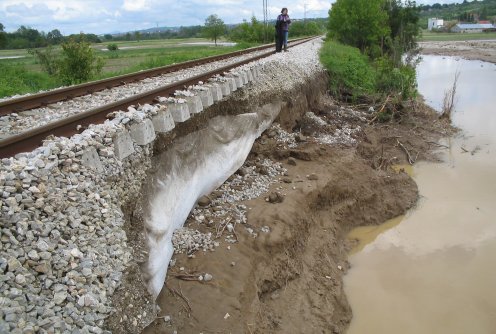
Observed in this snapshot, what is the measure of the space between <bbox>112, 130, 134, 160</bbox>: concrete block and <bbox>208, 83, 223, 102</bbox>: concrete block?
11.1 feet

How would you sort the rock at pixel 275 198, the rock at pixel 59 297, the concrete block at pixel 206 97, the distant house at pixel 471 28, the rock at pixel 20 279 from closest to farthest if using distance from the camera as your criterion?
1. the rock at pixel 20 279
2. the rock at pixel 59 297
3. the concrete block at pixel 206 97
4. the rock at pixel 275 198
5. the distant house at pixel 471 28

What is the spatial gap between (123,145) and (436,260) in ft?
22.2

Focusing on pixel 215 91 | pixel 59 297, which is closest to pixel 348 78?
pixel 215 91

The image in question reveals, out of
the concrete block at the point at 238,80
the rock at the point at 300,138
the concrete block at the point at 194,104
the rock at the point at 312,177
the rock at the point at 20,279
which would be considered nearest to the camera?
the rock at the point at 20,279

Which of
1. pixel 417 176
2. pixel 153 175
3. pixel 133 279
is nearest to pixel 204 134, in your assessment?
pixel 153 175

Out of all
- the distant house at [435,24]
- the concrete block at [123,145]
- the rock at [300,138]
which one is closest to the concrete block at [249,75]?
the rock at [300,138]

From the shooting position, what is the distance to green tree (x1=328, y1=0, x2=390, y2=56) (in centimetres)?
2866

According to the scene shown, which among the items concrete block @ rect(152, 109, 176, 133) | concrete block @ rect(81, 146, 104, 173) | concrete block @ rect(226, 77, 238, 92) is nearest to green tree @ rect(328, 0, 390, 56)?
concrete block @ rect(226, 77, 238, 92)

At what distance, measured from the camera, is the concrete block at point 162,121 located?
19.8 ft

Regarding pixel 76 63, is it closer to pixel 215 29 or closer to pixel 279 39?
pixel 279 39

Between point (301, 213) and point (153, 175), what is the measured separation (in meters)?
3.38

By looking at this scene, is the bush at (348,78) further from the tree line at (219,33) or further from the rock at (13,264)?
the tree line at (219,33)

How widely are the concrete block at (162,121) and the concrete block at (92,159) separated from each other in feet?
5.46

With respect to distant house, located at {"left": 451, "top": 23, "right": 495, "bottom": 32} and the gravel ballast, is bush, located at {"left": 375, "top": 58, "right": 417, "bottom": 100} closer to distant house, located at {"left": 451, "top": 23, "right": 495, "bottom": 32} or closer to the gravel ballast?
the gravel ballast
